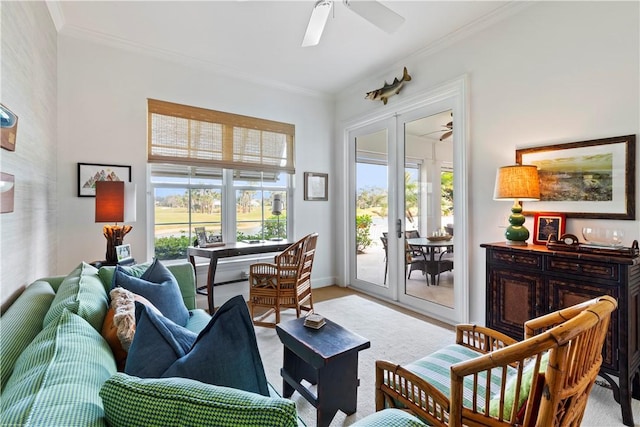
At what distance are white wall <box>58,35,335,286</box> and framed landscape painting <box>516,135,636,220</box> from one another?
326 cm

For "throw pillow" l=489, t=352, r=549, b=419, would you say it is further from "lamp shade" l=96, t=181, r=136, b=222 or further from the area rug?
"lamp shade" l=96, t=181, r=136, b=222

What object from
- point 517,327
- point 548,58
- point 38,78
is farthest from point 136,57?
point 517,327

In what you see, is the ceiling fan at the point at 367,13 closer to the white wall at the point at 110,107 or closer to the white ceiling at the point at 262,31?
the white ceiling at the point at 262,31

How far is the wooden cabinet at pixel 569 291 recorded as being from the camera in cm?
178

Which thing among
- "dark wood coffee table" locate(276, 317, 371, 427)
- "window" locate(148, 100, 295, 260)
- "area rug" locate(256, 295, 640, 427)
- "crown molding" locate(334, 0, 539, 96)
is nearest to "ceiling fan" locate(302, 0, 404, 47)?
"crown molding" locate(334, 0, 539, 96)

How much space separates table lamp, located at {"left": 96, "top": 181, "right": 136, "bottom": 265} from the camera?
8.11ft

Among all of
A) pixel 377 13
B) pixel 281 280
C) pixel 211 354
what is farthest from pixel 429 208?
pixel 211 354

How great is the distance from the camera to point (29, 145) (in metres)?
1.99

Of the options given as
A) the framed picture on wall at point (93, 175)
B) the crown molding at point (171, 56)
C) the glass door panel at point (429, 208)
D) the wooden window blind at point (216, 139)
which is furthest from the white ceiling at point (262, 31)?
the framed picture on wall at point (93, 175)

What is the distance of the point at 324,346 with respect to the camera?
1.68 metres

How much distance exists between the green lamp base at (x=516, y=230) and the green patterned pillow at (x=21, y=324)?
2.91 metres

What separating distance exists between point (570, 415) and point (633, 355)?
1.32 m

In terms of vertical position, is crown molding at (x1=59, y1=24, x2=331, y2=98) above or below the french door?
above

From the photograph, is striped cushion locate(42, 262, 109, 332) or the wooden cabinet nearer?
striped cushion locate(42, 262, 109, 332)
